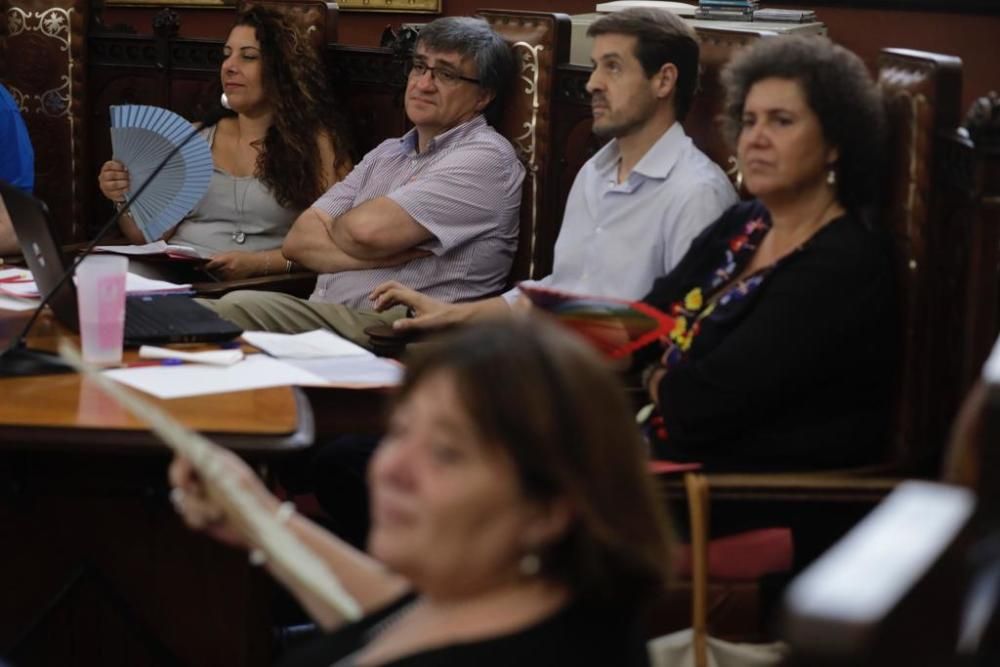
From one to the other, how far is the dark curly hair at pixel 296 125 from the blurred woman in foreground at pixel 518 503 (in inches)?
113

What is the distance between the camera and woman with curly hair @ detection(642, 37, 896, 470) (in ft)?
7.84

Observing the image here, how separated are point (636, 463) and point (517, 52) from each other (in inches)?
103

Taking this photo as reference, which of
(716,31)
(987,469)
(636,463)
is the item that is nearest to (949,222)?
(716,31)

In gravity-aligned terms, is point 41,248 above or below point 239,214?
above

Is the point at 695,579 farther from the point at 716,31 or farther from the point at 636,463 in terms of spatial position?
the point at 716,31

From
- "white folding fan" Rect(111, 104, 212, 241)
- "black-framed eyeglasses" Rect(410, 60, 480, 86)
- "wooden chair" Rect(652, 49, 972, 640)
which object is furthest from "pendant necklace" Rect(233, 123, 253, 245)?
A: "wooden chair" Rect(652, 49, 972, 640)

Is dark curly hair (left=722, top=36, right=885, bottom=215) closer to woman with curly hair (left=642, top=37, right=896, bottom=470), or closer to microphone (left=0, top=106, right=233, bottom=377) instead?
woman with curly hair (left=642, top=37, right=896, bottom=470)

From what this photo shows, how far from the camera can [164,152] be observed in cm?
289

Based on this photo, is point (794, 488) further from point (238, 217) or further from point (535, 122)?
point (238, 217)

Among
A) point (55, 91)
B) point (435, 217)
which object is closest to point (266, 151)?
point (435, 217)

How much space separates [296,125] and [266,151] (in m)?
0.11

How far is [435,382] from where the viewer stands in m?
1.26

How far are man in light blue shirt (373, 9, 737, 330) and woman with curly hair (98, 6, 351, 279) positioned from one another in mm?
899

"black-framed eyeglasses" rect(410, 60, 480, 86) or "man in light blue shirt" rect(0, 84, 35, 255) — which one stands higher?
"black-framed eyeglasses" rect(410, 60, 480, 86)
